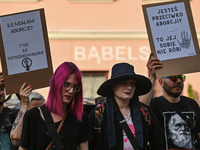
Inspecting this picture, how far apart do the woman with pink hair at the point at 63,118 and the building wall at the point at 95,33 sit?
8643 mm

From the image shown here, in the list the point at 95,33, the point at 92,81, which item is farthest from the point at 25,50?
the point at 92,81

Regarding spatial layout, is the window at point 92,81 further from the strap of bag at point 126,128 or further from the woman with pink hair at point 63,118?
the woman with pink hair at point 63,118

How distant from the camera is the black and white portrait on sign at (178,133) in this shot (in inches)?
187

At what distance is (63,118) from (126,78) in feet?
2.57

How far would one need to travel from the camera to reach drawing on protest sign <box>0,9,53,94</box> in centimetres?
434

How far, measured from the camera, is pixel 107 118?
4055 millimetres

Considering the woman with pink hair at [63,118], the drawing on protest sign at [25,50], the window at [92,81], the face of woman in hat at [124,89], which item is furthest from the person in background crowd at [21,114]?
the window at [92,81]

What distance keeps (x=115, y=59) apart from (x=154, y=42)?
7.80 metres

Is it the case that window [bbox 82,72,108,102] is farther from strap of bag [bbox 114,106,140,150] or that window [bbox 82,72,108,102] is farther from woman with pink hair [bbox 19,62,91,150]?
woman with pink hair [bbox 19,62,91,150]

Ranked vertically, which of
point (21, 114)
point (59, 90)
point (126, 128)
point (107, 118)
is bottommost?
point (126, 128)

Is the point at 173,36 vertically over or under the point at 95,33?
under

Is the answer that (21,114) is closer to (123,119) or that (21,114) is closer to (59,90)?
(59,90)

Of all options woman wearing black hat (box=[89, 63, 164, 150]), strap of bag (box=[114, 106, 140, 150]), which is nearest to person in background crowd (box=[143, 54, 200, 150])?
woman wearing black hat (box=[89, 63, 164, 150])

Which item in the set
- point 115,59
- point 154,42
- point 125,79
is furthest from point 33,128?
point 115,59
